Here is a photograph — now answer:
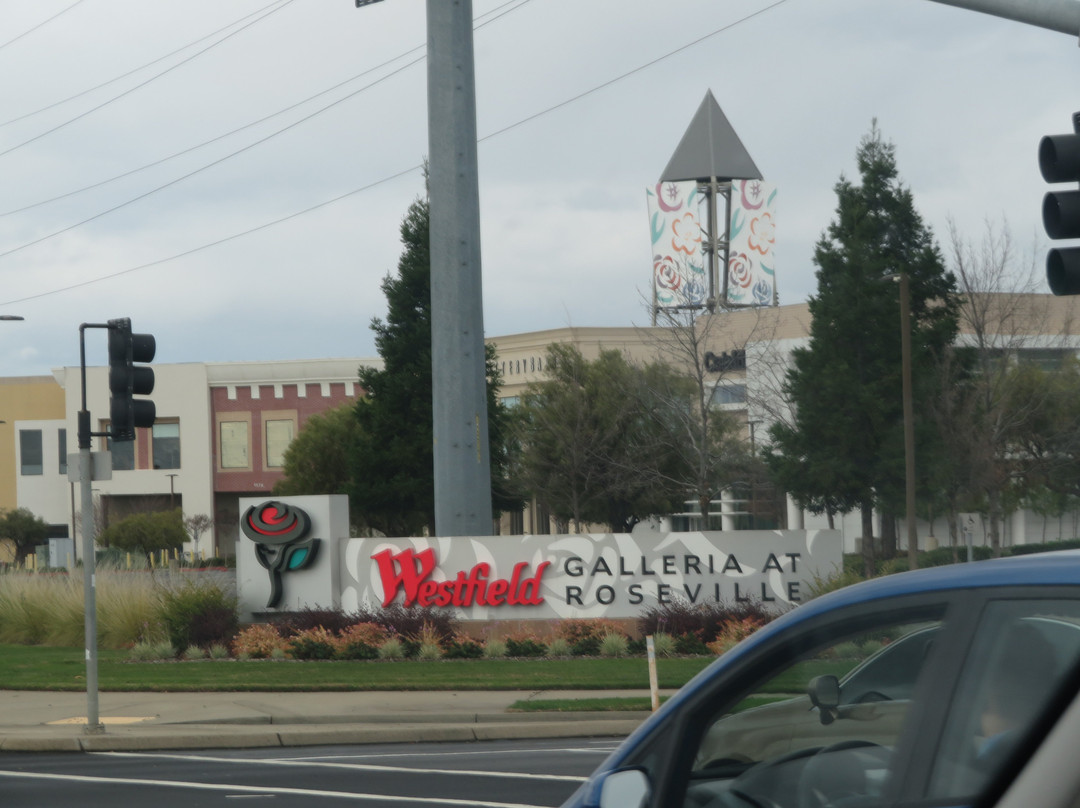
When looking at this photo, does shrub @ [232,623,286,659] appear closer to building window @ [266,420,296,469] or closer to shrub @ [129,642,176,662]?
shrub @ [129,642,176,662]

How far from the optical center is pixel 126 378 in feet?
49.2

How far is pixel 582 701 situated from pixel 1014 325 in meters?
31.2

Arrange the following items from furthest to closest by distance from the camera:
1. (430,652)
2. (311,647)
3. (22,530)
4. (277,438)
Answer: (277,438)
(22,530)
(311,647)
(430,652)

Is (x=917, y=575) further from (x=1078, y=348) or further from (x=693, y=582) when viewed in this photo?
(x=1078, y=348)

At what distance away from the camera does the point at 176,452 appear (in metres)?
73.4

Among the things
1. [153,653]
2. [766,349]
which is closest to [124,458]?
[766,349]

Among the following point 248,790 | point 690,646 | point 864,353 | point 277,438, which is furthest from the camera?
point 277,438

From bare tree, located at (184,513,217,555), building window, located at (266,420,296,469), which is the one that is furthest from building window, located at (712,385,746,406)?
bare tree, located at (184,513,217,555)

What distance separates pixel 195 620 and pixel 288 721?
8.24m

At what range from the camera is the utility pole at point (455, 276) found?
2531 centimetres

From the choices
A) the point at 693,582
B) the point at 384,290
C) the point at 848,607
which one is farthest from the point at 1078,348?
the point at 848,607

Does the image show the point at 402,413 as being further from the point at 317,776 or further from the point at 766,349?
the point at 317,776

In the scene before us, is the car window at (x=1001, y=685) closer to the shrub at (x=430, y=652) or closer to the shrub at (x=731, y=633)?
the shrub at (x=731, y=633)

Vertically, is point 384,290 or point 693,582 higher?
point 384,290
